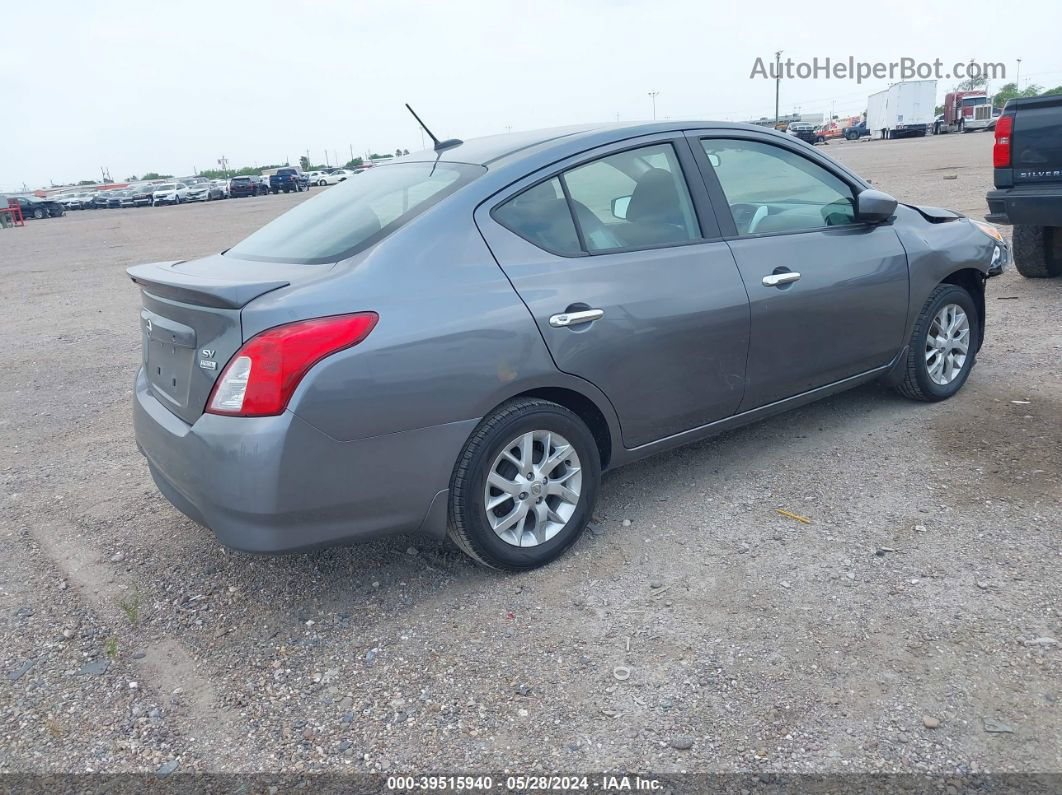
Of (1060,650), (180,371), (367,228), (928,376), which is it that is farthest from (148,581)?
(928,376)

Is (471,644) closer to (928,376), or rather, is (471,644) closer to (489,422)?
(489,422)

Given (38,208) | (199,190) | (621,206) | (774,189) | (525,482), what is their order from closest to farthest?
1. (525,482)
2. (621,206)
3. (774,189)
4. (38,208)
5. (199,190)

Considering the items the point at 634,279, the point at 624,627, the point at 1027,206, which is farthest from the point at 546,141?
the point at 1027,206

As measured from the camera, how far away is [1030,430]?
4.47m

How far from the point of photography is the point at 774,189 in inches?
166

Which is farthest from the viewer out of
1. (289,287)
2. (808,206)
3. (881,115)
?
(881,115)

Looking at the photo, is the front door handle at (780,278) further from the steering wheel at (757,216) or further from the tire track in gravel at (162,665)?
the tire track in gravel at (162,665)

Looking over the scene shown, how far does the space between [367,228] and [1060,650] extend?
9.15ft

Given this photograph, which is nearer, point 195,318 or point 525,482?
point 195,318

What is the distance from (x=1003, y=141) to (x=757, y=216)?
170 inches

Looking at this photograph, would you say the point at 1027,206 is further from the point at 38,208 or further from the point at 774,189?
the point at 38,208

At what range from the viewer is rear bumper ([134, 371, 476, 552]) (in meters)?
2.83

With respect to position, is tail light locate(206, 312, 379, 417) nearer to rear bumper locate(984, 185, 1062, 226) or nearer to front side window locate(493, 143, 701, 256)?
front side window locate(493, 143, 701, 256)

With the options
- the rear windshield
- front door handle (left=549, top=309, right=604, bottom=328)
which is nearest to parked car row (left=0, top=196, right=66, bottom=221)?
the rear windshield
